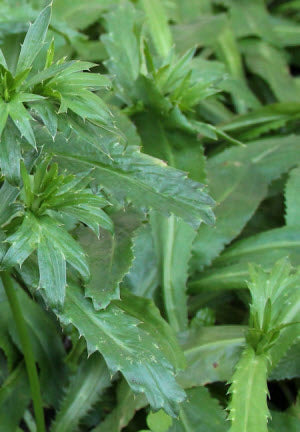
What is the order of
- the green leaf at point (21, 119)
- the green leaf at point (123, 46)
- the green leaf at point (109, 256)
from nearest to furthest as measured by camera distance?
the green leaf at point (21, 119) → the green leaf at point (109, 256) → the green leaf at point (123, 46)

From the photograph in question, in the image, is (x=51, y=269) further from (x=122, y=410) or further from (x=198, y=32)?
(x=198, y=32)

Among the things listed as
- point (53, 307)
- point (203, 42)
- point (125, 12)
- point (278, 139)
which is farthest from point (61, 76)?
point (203, 42)

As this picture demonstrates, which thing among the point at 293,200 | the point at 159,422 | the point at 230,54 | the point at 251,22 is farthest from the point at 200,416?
the point at 251,22

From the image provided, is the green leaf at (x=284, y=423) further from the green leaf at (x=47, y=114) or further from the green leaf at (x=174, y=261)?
the green leaf at (x=47, y=114)

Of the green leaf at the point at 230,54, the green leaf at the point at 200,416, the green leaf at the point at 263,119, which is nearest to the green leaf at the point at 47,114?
the green leaf at the point at 200,416

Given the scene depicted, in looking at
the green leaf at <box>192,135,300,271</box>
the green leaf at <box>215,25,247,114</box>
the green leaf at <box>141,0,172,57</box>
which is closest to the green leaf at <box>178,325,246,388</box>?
the green leaf at <box>192,135,300,271</box>
